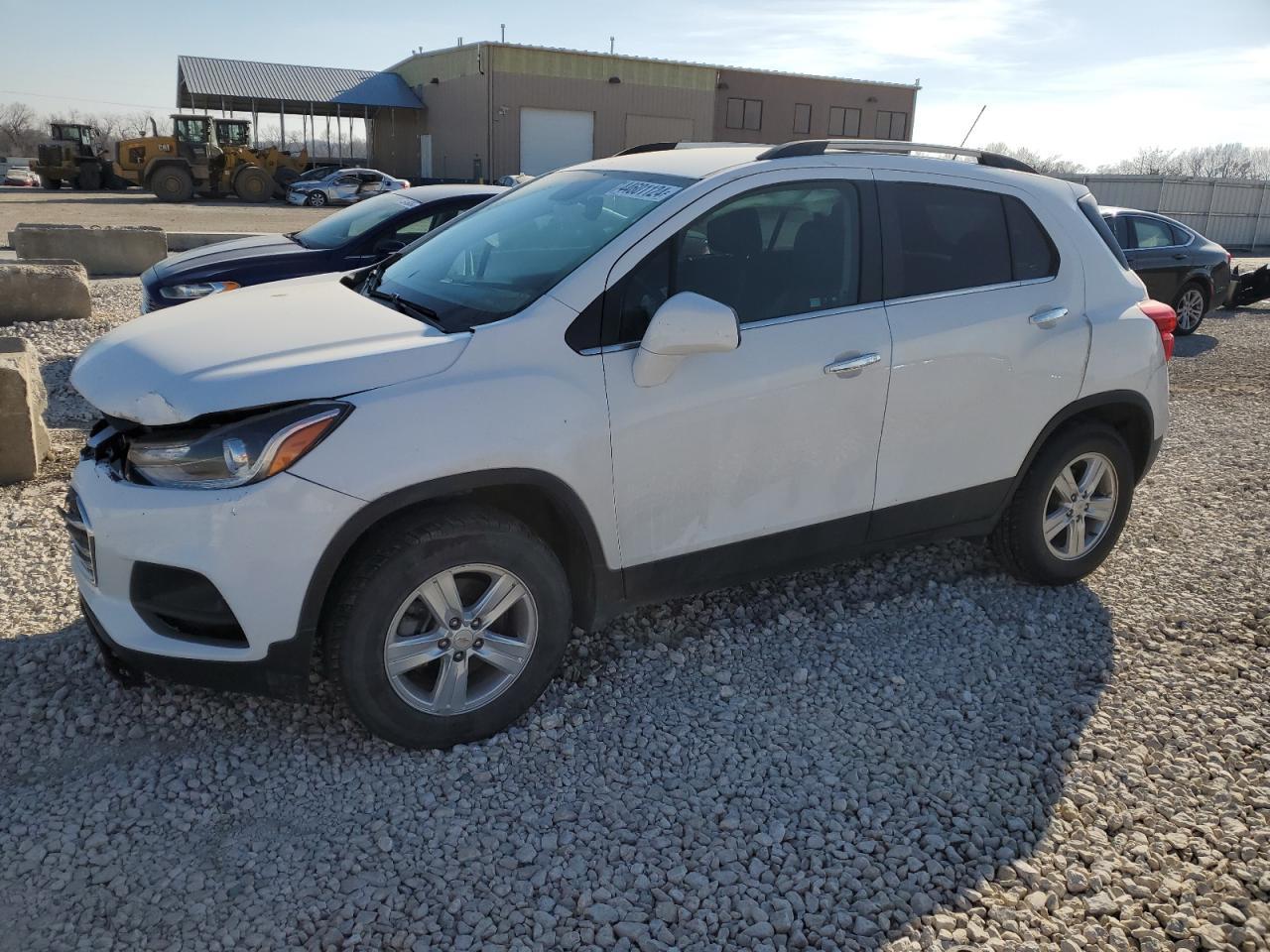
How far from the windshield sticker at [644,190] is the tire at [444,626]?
4.30 ft

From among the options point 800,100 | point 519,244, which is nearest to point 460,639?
point 519,244

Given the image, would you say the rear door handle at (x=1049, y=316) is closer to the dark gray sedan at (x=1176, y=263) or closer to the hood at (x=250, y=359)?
the hood at (x=250, y=359)

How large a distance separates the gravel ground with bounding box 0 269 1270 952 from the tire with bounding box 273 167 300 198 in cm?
3380

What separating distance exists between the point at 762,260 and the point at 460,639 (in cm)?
173

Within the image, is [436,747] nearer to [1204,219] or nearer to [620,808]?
[620,808]

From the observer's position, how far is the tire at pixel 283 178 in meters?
35.1

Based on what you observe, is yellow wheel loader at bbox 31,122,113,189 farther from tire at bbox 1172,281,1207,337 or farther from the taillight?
the taillight

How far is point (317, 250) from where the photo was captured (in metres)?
7.61

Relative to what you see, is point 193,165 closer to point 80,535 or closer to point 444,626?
point 80,535

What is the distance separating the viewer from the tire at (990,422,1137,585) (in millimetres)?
4406

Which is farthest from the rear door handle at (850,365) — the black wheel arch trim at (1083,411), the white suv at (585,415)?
the black wheel arch trim at (1083,411)

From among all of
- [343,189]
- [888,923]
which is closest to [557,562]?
[888,923]

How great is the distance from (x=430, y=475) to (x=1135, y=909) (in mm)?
2340

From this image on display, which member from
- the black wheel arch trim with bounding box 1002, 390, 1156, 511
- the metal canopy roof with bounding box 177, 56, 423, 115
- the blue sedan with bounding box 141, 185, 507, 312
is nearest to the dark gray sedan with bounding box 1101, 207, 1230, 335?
the blue sedan with bounding box 141, 185, 507, 312
